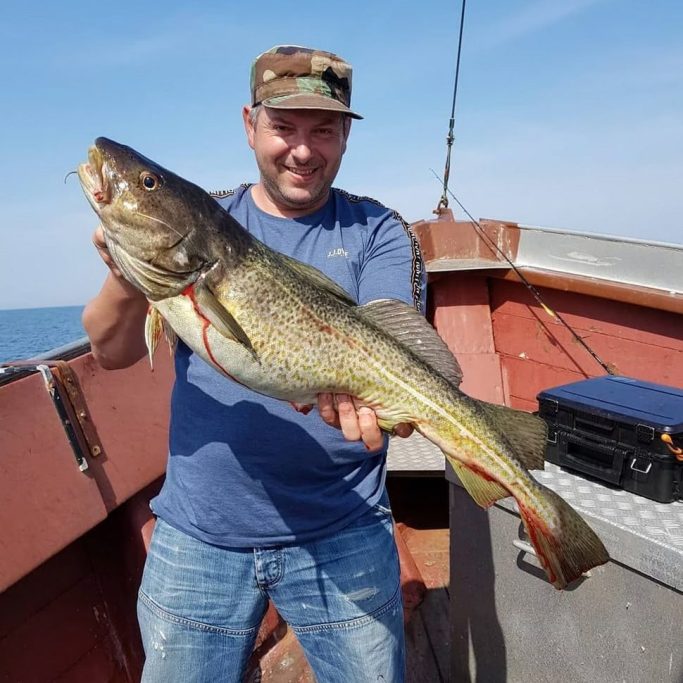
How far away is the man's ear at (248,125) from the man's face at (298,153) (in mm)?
141

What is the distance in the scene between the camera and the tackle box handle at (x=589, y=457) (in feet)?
9.67

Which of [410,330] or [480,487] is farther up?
[410,330]

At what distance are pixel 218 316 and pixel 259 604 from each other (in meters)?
1.54

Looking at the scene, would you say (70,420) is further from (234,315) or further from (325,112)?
(325,112)

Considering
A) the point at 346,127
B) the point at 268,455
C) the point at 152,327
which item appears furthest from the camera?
the point at 346,127

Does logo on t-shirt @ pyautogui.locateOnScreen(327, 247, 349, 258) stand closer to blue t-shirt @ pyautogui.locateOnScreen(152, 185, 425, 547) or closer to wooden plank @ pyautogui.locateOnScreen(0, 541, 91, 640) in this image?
blue t-shirt @ pyautogui.locateOnScreen(152, 185, 425, 547)

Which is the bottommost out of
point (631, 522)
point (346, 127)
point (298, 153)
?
point (631, 522)

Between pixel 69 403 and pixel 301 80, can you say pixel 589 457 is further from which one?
pixel 69 403

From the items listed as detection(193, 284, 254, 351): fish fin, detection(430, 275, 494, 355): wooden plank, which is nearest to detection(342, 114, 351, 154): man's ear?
detection(193, 284, 254, 351): fish fin

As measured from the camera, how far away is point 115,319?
2582mm

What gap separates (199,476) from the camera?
281 cm

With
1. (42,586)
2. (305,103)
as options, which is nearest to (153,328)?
(305,103)

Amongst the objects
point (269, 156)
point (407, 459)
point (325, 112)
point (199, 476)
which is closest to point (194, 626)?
point (199, 476)

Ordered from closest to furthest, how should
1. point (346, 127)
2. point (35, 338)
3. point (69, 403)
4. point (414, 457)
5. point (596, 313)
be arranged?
point (346, 127), point (69, 403), point (414, 457), point (596, 313), point (35, 338)
